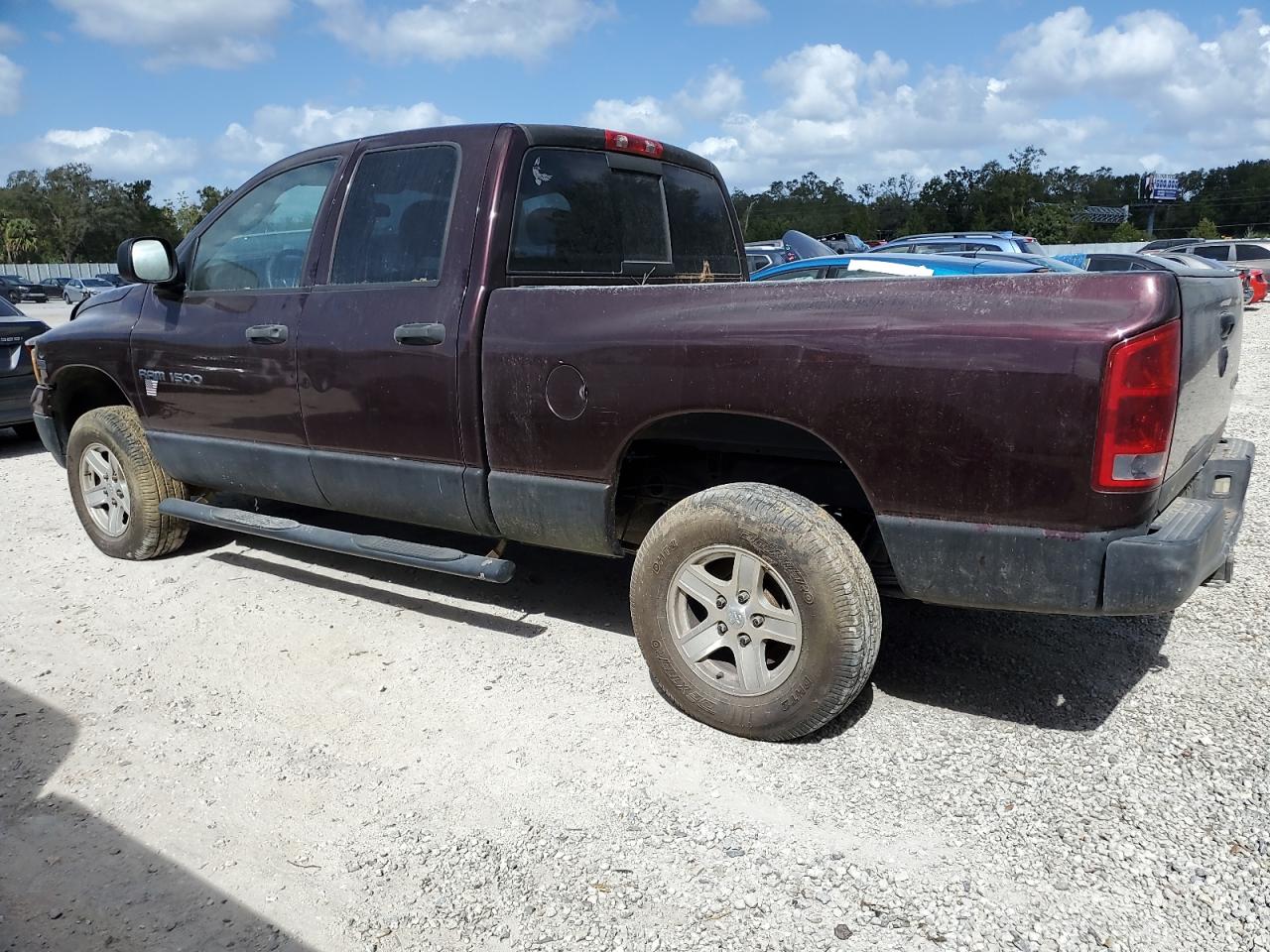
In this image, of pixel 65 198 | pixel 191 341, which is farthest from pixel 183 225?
pixel 191 341

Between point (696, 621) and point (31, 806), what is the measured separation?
86.7 inches

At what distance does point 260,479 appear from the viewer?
177 inches

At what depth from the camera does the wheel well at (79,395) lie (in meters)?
5.28

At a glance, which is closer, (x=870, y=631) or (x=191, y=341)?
(x=870, y=631)

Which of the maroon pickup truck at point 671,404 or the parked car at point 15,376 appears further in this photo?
the parked car at point 15,376

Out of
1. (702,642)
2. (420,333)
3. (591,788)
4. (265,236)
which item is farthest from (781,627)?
(265,236)

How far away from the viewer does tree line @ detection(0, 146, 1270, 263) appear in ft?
195

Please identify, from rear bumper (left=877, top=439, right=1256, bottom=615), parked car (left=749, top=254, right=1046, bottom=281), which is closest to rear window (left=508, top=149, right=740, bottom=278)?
rear bumper (left=877, top=439, right=1256, bottom=615)

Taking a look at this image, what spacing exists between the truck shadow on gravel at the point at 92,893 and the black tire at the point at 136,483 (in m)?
2.22

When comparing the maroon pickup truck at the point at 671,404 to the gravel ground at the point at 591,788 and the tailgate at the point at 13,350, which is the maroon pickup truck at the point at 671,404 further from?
the tailgate at the point at 13,350

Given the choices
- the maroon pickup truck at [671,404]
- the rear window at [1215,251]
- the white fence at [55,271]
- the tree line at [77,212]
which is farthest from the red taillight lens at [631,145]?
the tree line at [77,212]

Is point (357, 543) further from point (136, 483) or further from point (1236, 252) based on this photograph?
point (1236, 252)

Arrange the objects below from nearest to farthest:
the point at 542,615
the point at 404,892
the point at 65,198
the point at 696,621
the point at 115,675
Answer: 1. the point at 404,892
2. the point at 696,621
3. the point at 115,675
4. the point at 542,615
5. the point at 65,198

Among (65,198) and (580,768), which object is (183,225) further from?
(580,768)
